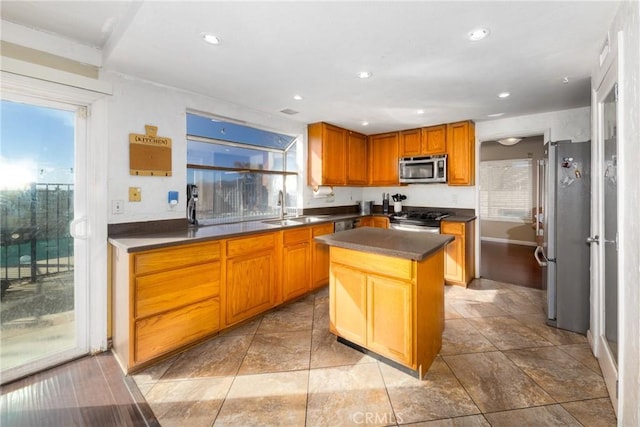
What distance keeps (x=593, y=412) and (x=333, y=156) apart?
3.57 m

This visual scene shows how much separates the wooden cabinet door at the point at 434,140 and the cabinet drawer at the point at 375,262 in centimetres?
279

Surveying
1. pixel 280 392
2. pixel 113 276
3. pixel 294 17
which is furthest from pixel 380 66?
pixel 113 276

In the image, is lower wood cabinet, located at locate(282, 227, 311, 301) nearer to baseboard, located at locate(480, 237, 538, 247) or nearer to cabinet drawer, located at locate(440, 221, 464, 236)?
cabinet drawer, located at locate(440, 221, 464, 236)

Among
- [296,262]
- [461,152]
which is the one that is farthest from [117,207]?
[461,152]

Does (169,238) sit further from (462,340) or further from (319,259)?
(462,340)

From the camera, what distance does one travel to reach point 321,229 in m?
3.58

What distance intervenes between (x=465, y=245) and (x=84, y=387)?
4.03 metres

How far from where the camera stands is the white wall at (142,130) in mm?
2352

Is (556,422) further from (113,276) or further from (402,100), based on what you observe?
(113,276)

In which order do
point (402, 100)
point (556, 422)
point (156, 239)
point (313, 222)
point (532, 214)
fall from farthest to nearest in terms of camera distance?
point (532, 214) → point (313, 222) → point (402, 100) → point (156, 239) → point (556, 422)

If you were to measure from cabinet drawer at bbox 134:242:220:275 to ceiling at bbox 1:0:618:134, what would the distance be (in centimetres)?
Result: 146

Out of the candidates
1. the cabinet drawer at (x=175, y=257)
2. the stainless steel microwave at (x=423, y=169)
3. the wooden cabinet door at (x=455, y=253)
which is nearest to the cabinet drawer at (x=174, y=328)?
the cabinet drawer at (x=175, y=257)

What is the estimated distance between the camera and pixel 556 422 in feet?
5.08

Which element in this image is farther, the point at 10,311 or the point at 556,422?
the point at 10,311
